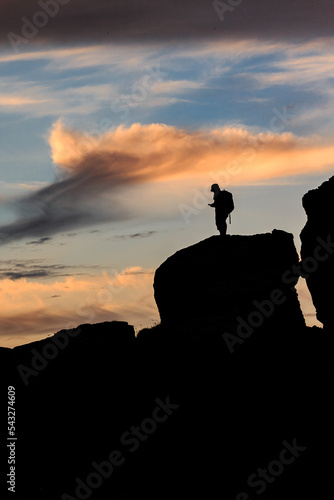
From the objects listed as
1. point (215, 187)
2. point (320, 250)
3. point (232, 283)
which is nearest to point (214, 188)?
point (215, 187)

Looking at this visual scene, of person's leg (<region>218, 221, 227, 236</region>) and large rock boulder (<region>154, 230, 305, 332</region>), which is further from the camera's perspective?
person's leg (<region>218, 221, 227, 236</region>)

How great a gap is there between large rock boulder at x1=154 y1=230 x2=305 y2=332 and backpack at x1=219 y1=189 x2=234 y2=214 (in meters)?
1.30

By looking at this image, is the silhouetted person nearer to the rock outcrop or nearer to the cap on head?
the cap on head

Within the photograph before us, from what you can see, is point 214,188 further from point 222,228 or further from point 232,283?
point 232,283

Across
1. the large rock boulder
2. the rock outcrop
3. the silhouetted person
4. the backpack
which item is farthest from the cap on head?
the rock outcrop

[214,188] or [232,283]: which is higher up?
[214,188]

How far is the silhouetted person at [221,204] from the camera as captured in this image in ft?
109

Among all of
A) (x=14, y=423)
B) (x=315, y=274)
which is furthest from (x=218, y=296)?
(x=14, y=423)

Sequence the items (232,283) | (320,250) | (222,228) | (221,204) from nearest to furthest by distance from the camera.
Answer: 1. (232,283)
2. (320,250)
3. (221,204)
4. (222,228)

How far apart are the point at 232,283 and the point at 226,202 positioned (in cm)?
387

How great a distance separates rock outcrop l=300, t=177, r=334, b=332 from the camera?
32.6 metres

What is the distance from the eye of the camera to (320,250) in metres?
32.7

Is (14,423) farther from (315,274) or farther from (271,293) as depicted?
(315,274)

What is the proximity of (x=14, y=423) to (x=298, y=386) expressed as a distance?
11.1 m
